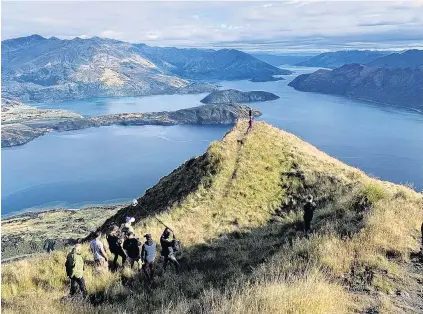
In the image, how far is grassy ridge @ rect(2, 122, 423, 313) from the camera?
929 centimetres

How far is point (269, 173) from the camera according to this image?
32344 mm

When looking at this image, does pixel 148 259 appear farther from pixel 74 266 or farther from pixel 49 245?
pixel 49 245

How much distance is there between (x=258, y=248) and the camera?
1883 cm

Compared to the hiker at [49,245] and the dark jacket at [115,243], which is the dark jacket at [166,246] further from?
the hiker at [49,245]

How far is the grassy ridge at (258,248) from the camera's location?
30.5ft

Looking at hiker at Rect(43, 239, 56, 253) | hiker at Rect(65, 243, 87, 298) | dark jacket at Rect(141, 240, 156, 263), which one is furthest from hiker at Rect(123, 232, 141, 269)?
hiker at Rect(43, 239, 56, 253)

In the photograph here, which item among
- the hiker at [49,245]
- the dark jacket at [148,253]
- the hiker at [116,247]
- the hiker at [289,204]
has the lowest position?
the hiker at [49,245]

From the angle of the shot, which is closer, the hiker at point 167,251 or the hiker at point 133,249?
the hiker at point 133,249

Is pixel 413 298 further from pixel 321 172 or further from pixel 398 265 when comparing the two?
pixel 321 172

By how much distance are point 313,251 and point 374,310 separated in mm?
3570

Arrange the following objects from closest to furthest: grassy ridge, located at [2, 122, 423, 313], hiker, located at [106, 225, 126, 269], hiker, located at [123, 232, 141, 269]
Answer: grassy ridge, located at [2, 122, 423, 313] < hiker, located at [123, 232, 141, 269] < hiker, located at [106, 225, 126, 269]

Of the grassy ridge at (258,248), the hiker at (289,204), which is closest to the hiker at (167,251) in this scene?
the grassy ridge at (258,248)

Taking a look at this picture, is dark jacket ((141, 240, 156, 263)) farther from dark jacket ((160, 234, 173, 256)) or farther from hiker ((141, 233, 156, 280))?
dark jacket ((160, 234, 173, 256))

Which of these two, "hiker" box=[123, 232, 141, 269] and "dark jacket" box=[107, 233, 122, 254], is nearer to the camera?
"hiker" box=[123, 232, 141, 269]
